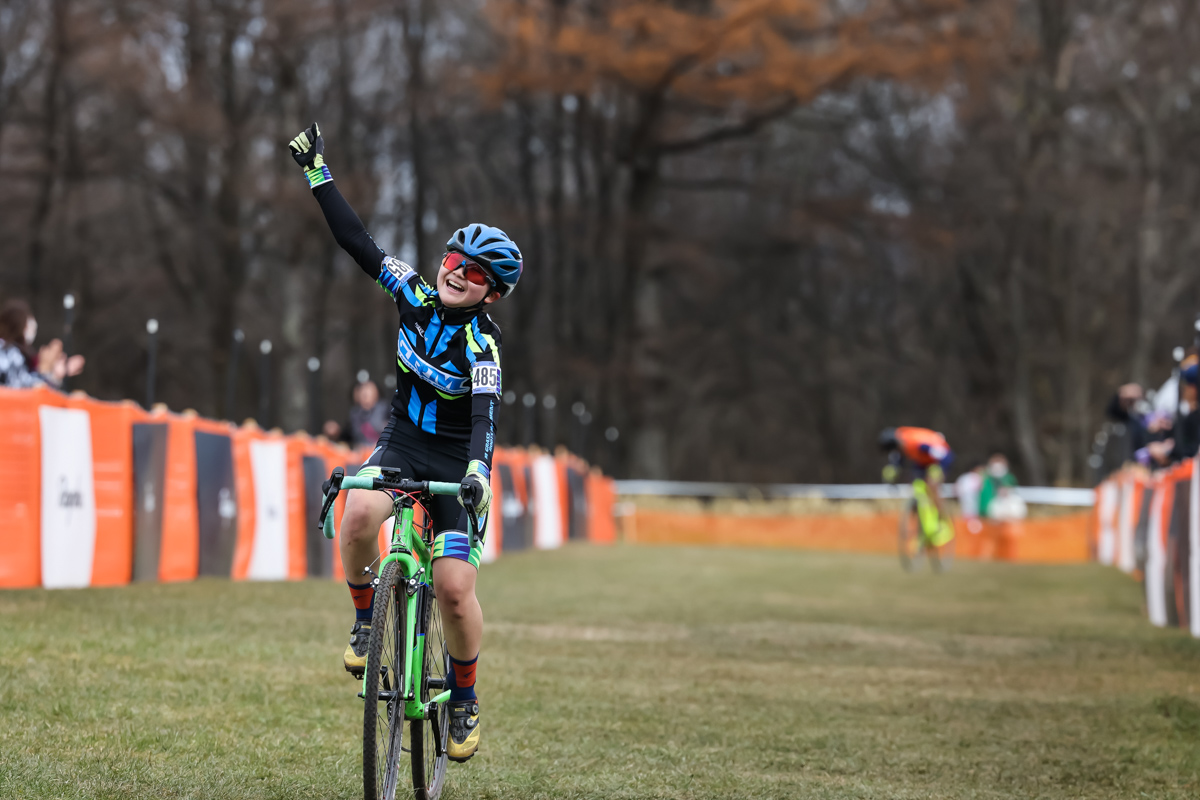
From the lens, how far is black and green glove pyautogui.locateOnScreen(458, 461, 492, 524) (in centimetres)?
566

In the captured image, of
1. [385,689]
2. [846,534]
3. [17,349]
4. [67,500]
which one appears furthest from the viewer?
[846,534]

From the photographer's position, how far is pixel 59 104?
3681 centimetres

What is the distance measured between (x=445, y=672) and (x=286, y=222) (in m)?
31.7

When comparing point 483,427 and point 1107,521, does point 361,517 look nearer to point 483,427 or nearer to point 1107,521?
point 483,427

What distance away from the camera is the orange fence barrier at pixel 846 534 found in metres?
33.5

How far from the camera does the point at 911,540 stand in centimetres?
2547

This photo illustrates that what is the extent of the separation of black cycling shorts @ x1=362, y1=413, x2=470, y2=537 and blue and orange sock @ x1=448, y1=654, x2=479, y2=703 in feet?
1.69

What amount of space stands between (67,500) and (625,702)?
190 inches

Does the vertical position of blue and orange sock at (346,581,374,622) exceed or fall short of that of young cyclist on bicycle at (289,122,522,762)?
it falls short

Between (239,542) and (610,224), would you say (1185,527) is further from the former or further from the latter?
(610,224)

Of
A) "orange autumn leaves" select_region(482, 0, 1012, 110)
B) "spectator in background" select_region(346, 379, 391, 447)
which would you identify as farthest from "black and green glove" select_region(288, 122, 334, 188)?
"orange autumn leaves" select_region(482, 0, 1012, 110)

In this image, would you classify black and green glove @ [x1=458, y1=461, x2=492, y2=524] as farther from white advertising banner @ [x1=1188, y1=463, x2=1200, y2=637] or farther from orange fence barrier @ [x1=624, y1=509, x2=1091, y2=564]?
orange fence barrier @ [x1=624, y1=509, x2=1091, y2=564]

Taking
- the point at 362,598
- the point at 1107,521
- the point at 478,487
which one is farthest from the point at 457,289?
the point at 1107,521

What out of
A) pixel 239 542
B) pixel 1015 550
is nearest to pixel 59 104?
pixel 1015 550
